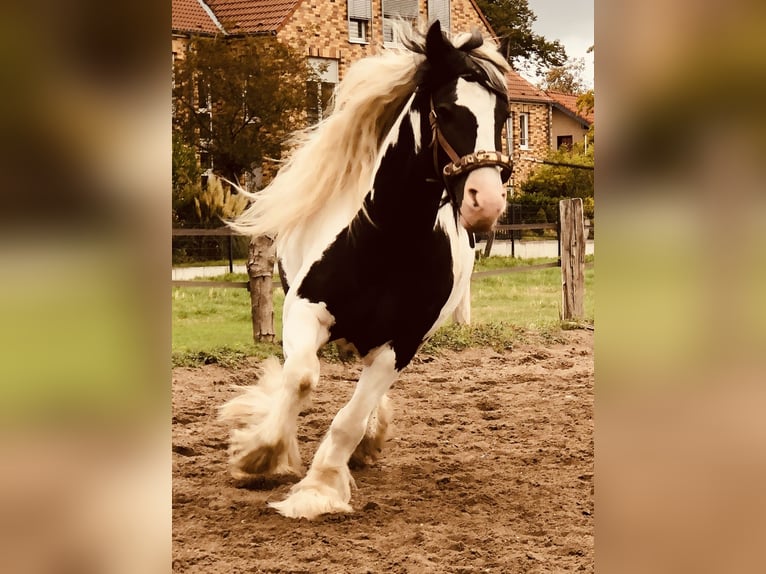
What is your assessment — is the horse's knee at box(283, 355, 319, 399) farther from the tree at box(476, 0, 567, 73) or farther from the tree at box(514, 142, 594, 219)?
the tree at box(476, 0, 567, 73)

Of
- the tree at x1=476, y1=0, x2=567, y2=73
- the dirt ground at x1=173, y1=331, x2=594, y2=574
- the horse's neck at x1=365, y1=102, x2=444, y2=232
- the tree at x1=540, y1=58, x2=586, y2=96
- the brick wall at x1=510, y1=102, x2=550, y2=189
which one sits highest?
the tree at x1=476, y1=0, x2=567, y2=73

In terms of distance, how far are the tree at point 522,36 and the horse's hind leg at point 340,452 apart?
107cm

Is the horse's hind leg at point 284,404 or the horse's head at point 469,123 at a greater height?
the horse's head at point 469,123

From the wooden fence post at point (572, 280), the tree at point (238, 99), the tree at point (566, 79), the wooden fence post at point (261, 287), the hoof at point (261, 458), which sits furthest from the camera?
the wooden fence post at point (572, 280)

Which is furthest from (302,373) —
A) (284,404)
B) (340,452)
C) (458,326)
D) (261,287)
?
(458,326)

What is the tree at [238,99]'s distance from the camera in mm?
2289

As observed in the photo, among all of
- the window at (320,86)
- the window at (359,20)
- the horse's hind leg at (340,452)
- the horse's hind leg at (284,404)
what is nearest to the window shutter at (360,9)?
the window at (359,20)

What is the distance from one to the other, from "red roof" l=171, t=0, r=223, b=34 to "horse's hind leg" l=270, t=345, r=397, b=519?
44.9 inches

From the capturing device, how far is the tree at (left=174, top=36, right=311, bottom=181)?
2.29 meters

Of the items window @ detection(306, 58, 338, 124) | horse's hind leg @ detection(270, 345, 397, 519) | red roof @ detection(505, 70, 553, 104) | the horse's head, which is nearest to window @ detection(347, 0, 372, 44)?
window @ detection(306, 58, 338, 124)

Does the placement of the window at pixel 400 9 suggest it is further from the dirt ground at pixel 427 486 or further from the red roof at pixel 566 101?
the dirt ground at pixel 427 486
